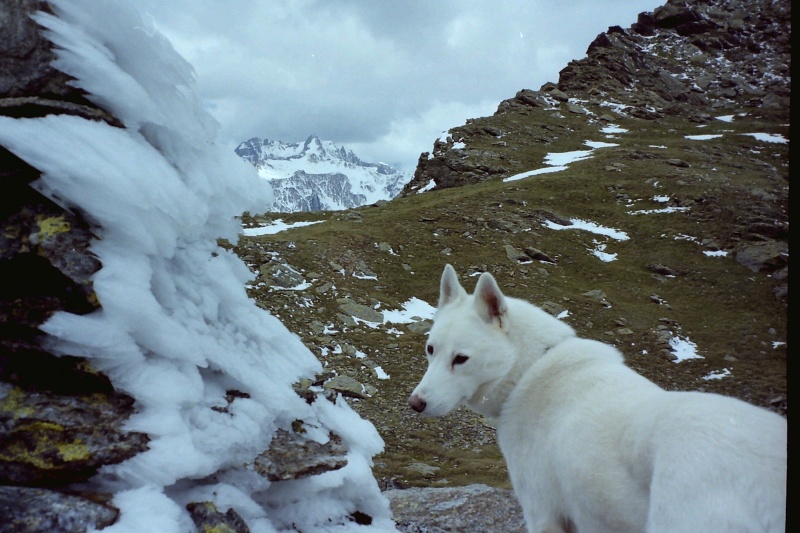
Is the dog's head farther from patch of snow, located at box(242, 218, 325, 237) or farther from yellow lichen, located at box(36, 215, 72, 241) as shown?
patch of snow, located at box(242, 218, 325, 237)

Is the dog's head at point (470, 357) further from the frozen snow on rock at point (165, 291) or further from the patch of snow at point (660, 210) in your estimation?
the patch of snow at point (660, 210)

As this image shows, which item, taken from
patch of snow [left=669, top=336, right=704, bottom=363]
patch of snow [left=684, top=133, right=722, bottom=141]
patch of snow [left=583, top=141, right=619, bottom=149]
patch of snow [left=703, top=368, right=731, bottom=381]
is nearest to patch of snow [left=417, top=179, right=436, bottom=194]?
patch of snow [left=583, top=141, right=619, bottom=149]

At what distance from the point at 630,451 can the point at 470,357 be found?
204 centimetres

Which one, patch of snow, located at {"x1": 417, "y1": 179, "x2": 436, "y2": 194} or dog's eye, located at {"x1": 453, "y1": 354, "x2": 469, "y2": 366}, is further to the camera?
patch of snow, located at {"x1": 417, "y1": 179, "x2": 436, "y2": 194}

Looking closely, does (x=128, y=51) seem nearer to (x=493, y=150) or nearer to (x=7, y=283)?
(x=7, y=283)

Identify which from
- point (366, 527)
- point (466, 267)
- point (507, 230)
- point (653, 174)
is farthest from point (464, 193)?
point (366, 527)

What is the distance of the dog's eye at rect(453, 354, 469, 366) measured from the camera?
5.39 metres

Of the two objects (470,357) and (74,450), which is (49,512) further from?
(470,357)

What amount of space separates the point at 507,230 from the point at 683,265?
1233 cm

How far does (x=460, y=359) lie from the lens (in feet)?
17.8

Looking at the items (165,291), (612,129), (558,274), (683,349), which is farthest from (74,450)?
(612,129)

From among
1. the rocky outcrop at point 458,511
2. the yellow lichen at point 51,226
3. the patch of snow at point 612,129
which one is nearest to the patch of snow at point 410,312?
the rocky outcrop at point 458,511

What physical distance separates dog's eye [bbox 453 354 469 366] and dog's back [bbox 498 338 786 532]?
2.07ft

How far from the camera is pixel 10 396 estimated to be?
3502 mm
